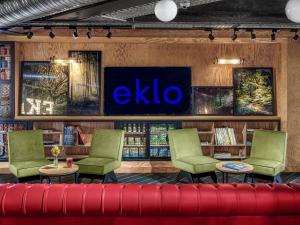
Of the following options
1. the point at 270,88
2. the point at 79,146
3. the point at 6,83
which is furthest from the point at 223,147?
the point at 6,83

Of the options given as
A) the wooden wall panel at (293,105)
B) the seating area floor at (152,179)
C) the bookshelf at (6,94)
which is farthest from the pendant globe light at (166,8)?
the bookshelf at (6,94)

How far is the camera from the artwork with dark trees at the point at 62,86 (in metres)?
7.94

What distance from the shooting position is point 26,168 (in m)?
6.14

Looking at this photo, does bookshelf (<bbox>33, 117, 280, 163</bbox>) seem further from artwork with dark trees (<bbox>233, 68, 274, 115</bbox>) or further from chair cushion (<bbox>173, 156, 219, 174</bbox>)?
chair cushion (<bbox>173, 156, 219, 174</bbox>)

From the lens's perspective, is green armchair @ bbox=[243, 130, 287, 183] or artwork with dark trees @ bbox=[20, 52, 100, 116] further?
artwork with dark trees @ bbox=[20, 52, 100, 116]

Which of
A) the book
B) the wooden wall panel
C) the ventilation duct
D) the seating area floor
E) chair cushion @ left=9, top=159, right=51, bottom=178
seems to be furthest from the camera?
the wooden wall panel

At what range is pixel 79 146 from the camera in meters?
7.86

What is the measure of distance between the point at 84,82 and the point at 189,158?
302 centimetres

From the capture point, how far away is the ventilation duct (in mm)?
4012

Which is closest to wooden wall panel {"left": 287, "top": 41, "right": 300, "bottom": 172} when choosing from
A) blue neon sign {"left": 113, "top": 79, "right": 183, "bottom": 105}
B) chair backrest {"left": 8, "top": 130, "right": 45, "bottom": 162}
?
blue neon sign {"left": 113, "top": 79, "right": 183, "bottom": 105}

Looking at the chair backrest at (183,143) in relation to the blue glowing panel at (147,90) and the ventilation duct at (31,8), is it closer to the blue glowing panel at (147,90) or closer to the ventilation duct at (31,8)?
the blue glowing panel at (147,90)

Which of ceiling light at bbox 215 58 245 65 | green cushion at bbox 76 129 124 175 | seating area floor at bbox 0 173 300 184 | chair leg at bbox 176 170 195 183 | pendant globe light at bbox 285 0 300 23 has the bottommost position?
seating area floor at bbox 0 173 300 184

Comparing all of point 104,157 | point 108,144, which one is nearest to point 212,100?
point 108,144

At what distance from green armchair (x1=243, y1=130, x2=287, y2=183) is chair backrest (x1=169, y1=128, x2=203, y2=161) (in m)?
1.07
